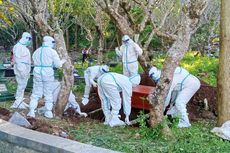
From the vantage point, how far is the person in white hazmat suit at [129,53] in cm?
1100

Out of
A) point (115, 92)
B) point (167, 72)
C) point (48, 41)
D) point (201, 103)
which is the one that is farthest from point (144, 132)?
point (201, 103)

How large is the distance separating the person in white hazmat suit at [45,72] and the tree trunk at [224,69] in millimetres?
3468

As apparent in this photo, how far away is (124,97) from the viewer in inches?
366

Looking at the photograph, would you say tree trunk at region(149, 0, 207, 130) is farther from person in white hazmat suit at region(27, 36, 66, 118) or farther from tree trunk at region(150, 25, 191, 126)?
person in white hazmat suit at region(27, 36, 66, 118)

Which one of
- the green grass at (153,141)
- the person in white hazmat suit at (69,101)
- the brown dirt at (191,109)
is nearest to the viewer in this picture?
the green grass at (153,141)

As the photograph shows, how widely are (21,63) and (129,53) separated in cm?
275

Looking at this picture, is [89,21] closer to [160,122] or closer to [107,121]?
[107,121]

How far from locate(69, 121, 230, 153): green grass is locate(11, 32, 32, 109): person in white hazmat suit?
3.73 m

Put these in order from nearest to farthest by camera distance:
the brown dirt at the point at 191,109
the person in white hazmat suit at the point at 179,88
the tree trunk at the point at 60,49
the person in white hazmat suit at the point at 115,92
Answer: the person in white hazmat suit at the point at 179,88 → the person in white hazmat suit at the point at 115,92 → the tree trunk at the point at 60,49 → the brown dirt at the point at 191,109

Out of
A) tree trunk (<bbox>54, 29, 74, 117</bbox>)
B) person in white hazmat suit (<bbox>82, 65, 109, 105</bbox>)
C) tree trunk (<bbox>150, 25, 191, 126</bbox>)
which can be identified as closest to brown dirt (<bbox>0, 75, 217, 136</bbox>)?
person in white hazmat suit (<bbox>82, 65, 109, 105</bbox>)

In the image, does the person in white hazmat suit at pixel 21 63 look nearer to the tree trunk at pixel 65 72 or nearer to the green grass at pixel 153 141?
the tree trunk at pixel 65 72

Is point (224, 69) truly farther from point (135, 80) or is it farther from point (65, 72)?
point (65, 72)

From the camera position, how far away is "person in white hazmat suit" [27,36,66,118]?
380 inches

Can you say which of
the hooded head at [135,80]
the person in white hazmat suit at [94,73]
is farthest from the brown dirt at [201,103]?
the person in white hazmat suit at [94,73]
